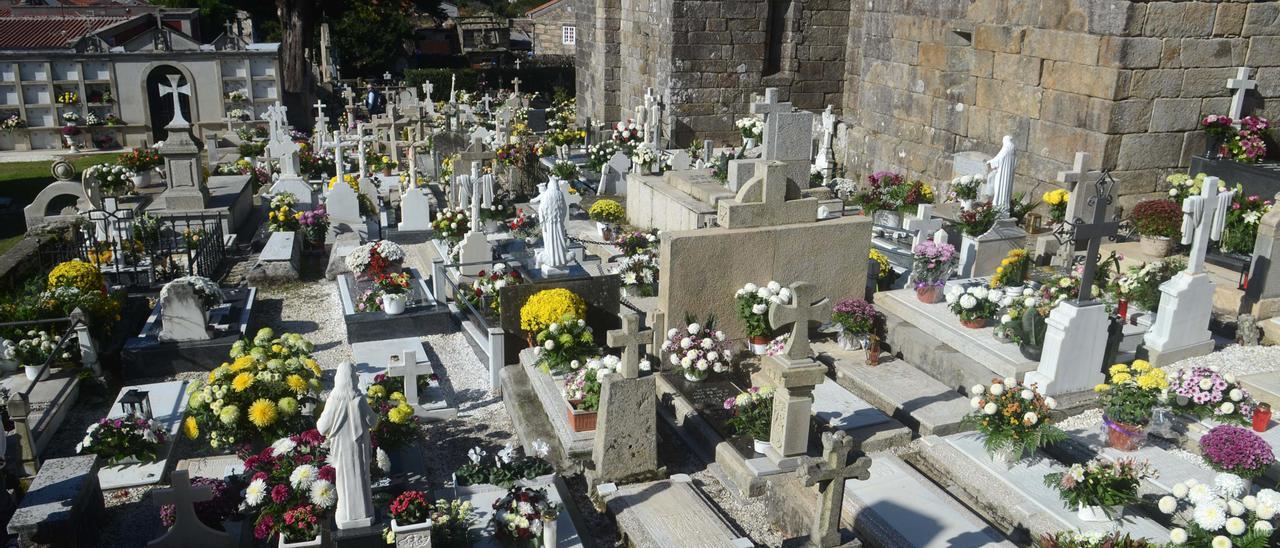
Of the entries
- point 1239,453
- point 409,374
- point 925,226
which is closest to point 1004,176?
point 925,226

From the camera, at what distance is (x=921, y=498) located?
6.89 metres

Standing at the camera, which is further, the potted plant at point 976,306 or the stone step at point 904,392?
the potted plant at point 976,306

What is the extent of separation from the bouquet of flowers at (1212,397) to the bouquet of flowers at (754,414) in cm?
308

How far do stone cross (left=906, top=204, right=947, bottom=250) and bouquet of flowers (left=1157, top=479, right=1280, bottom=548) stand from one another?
545 centimetres

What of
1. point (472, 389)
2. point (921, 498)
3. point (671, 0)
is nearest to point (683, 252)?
point (472, 389)

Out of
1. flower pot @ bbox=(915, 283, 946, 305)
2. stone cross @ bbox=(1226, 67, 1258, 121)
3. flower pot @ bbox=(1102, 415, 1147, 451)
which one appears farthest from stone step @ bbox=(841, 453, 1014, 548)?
stone cross @ bbox=(1226, 67, 1258, 121)

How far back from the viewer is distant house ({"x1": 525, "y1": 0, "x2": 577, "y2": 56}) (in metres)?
51.2

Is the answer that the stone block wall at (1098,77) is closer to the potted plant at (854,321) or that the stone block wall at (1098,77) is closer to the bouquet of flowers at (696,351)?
the potted plant at (854,321)

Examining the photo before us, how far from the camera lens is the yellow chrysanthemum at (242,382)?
7475 millimetres

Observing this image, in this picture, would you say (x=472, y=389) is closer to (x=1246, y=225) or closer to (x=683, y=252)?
(x=683, y=252)

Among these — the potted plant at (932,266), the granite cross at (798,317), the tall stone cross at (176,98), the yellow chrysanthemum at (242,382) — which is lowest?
the yellow chrysanthemum at (242,382)

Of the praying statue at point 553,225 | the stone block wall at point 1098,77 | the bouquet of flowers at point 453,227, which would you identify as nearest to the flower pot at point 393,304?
the praying statue at point 553,225

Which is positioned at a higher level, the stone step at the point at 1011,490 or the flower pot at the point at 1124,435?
the flower pot at the point at 1124,435

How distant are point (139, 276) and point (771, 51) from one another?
45.6ft
